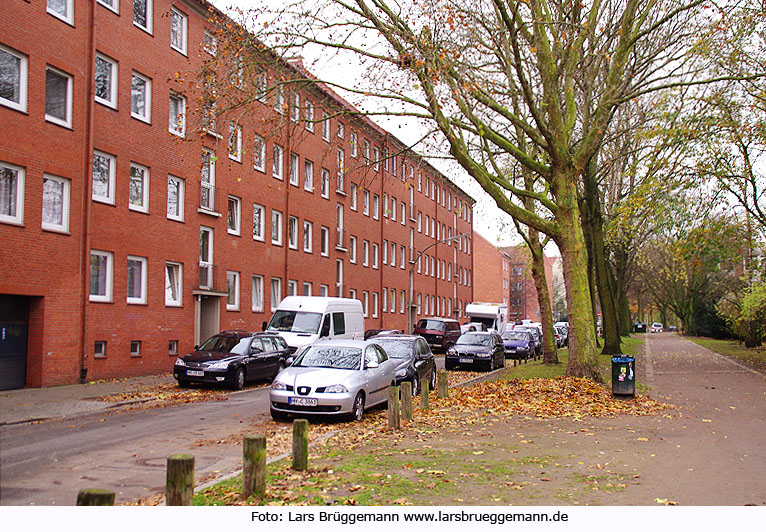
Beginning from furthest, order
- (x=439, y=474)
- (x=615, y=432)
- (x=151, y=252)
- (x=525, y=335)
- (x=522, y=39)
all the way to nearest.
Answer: (x=525, y=335), (x=151, y=252), (x=522, y=39), (x=615, y=432), (x=439, y=474)

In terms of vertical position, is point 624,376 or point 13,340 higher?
point 13,340

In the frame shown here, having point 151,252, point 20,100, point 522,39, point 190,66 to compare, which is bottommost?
point 151,252

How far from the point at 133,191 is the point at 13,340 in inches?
263

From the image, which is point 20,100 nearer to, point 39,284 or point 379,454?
point 39,284

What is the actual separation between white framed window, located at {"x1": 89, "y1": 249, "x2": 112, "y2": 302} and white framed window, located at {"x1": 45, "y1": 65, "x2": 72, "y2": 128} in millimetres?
3898

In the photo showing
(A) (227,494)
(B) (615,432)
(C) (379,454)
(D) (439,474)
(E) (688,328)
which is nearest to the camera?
(A) (227,494)

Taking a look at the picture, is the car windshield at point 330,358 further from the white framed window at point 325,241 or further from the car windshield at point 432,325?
the car windshield at point 432,325

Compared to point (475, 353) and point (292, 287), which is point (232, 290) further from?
point (475, 353)

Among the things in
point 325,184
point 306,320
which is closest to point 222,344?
point 306,320

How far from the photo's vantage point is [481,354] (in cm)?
2631

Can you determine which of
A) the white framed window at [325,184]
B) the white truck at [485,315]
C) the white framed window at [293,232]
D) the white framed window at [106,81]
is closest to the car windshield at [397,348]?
the white framed window at [106,81]

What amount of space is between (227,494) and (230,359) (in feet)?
40.1

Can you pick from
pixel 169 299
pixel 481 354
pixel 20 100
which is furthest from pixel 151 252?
pixel 481 354

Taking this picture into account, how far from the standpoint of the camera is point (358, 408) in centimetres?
1323
